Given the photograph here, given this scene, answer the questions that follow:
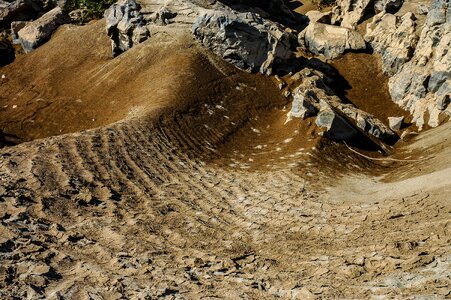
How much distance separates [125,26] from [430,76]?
16.9 m

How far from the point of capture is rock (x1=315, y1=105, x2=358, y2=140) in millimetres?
16453

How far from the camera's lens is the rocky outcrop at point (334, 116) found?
16.6 meters

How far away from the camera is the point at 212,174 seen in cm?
1389

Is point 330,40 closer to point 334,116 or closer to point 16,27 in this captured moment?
point 334,116

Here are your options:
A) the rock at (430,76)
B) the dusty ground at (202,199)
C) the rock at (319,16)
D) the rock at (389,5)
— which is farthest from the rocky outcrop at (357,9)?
the dusty ground at (202,199)

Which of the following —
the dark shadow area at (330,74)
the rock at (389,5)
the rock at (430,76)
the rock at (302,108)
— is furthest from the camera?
the rock at (389,5)

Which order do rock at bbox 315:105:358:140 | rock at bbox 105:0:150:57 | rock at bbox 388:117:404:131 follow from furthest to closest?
rock at bbox 105:0:150:57, rock at bbox 388:117:404:131, rock at bbox 315:105:358:140

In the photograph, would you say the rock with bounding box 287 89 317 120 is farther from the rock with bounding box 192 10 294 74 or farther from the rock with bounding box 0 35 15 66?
the rock with bounding box 0 35 15 66

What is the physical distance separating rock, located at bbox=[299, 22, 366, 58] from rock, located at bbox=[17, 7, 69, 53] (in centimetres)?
1711

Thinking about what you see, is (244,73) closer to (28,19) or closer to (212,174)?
(212,174)

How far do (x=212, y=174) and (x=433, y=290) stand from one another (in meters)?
8.82

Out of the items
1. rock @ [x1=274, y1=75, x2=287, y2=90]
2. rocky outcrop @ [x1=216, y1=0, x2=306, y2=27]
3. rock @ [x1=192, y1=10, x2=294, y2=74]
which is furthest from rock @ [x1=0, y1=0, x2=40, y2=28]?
rock @ [x1=274, y1=75, x2=287, y2=90]

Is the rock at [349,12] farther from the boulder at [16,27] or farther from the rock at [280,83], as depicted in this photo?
the boulder at [16,27]

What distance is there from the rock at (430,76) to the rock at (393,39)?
53 cm
